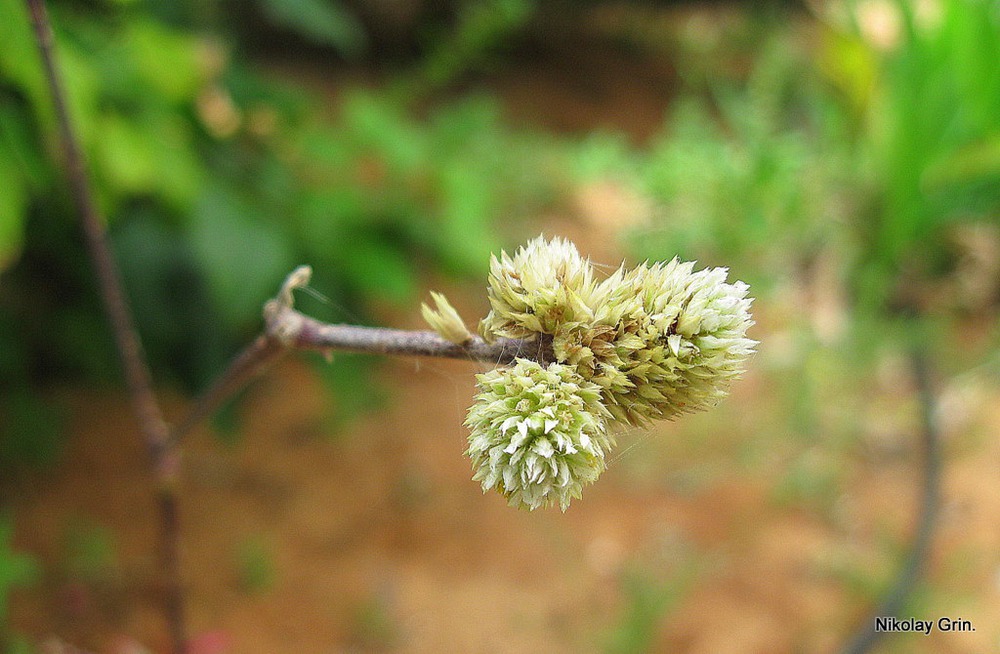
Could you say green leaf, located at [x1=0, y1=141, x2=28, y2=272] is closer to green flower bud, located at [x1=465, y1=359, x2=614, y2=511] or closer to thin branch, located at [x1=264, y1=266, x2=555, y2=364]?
thin branch, located at [x1=264, y1=266, x2=555, y2=364]

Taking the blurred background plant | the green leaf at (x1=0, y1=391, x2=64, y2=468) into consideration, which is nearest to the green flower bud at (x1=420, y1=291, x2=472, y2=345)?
the blurred background plant

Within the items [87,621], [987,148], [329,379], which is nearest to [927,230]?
[987,148]

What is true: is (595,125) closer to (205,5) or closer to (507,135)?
(507,135)

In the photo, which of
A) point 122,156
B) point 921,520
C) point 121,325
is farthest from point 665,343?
point 921,520

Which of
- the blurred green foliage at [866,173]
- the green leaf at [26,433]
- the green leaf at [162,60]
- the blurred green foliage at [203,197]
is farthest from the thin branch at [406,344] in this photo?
the green leaf at [26,433]

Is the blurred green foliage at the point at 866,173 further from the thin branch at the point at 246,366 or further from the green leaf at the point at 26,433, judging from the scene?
the green leaf at the point at 26,433

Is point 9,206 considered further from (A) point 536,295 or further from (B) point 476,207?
(B) point 476,207
